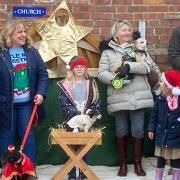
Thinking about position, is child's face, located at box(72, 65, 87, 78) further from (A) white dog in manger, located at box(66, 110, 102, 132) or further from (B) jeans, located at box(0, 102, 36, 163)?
(B) jeans, located at box(0, 102, 36, 163)

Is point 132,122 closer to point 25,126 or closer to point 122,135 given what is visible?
point 122,135

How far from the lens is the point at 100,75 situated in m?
5.89

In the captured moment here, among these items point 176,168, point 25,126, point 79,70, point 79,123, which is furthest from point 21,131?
point 176,168

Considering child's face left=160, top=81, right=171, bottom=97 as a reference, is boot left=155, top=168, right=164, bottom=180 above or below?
below

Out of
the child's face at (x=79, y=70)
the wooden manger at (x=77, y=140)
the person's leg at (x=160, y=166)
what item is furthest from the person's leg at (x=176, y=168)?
the child's face at (x=79, y=70)

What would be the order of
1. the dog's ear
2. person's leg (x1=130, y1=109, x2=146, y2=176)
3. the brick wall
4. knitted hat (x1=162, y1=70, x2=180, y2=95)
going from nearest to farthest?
knitted hat (x1=162, y1=70, x2=180, y2=95) < person's leg (x1=130, y1=109, x2=146, y2=176) < the dog's ear < the brick wall

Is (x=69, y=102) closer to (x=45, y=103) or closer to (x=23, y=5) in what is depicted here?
(x=45, y=103)

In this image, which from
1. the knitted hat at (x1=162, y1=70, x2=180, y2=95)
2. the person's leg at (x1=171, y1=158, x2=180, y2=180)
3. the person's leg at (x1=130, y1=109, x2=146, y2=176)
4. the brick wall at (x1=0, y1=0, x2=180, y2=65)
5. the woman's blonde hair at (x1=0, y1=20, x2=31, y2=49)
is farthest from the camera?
the brick wall at (x1=0, y1=0, x2=180, y2=65)

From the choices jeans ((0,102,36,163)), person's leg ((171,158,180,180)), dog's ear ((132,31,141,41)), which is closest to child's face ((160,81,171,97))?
person's leg ((171,158,180,180))

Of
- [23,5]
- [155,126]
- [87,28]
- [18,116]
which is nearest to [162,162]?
[155,126]

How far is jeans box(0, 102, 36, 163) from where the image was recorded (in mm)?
5578

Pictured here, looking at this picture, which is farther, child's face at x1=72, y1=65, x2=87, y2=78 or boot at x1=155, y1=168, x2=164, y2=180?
child's face at x1=72, y1=65, x2=87, y2=78

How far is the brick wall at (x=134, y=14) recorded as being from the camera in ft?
21.8

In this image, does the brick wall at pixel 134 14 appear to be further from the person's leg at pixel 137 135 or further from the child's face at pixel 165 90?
the child's face at pixel 165 90
